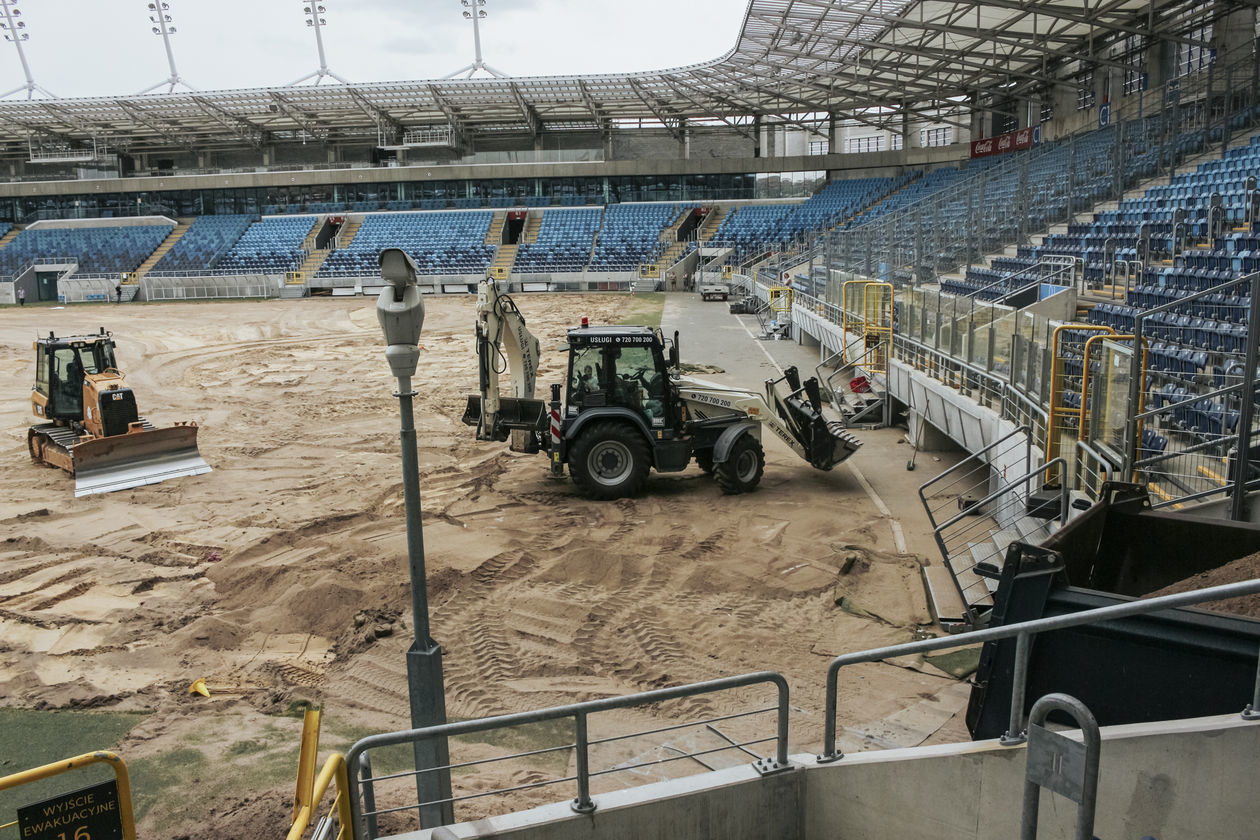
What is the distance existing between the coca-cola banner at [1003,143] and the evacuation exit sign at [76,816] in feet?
142

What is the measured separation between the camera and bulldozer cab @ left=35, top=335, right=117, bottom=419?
16156 mm

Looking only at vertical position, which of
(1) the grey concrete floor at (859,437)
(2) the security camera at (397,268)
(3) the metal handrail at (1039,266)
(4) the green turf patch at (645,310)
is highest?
(2) the security camera at (397,268)

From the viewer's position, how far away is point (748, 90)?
4931 cm

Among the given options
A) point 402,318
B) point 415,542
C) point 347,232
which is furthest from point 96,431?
point 347,232

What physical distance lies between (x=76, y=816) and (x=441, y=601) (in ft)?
18.8

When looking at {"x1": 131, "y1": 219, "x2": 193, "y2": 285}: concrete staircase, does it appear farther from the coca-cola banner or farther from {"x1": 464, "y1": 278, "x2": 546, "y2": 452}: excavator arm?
{"x1": 464, "y1": 278, "x2": 546, "y2": 452}: excavator arm

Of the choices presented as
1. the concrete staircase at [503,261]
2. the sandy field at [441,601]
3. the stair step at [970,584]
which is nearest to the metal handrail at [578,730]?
the sandy field at [441,601]

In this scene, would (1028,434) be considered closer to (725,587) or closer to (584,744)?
(725,587)

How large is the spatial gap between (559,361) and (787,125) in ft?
125

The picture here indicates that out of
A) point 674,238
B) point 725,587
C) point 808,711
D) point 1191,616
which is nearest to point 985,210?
point 725,587

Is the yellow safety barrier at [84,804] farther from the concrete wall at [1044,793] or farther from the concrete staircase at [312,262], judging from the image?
the concrete staircase at [312,262]

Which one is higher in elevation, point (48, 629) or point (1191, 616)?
point (1191, 616)

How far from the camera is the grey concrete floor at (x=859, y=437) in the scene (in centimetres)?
1232

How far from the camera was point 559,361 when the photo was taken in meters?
26.4
